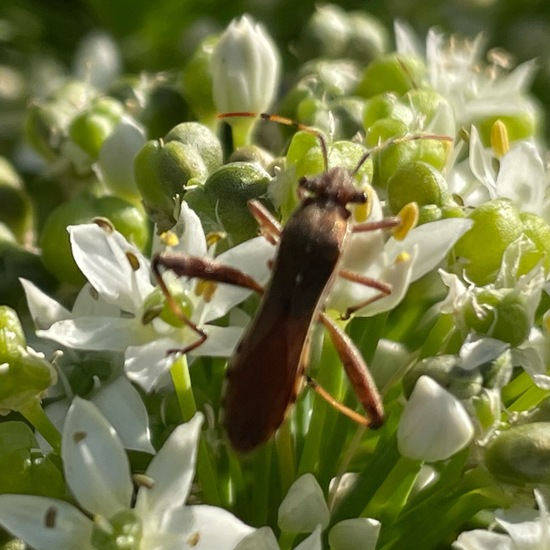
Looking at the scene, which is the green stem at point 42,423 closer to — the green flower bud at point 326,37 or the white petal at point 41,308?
the white petal at point 41,308

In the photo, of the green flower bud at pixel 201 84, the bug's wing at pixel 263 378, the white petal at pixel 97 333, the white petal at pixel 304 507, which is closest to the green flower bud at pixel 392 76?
the green flower bud at pixel 201 84

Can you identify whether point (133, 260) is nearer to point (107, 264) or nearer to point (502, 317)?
point (107, 264)

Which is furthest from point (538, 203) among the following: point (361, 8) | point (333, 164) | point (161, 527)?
point (361, 8)

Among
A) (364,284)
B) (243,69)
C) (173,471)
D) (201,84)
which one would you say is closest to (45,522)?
(173,471)

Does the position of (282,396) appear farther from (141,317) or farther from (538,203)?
(538,203)

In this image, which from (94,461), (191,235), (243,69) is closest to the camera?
(94,461)

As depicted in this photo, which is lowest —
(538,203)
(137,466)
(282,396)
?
(137,466)
